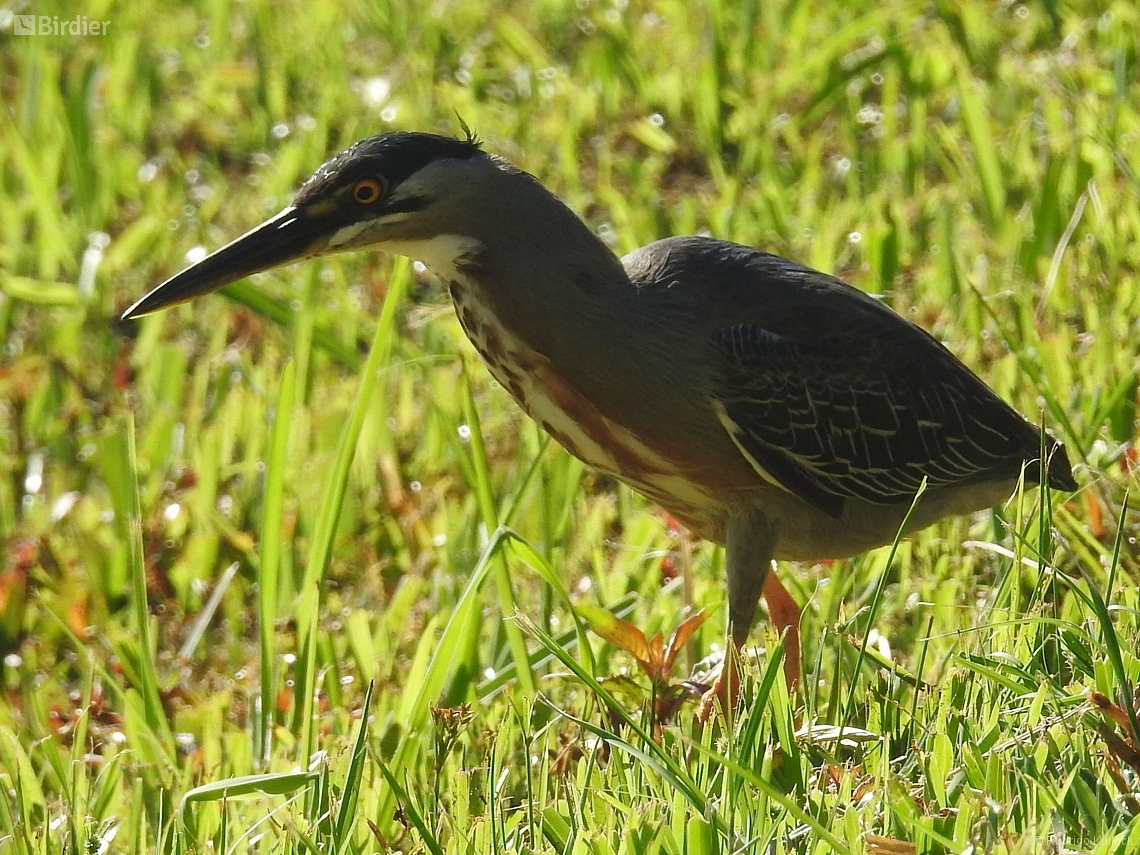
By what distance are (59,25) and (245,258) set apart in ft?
15.3

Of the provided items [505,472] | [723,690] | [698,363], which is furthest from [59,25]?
[723,690]

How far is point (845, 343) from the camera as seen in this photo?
4.03m

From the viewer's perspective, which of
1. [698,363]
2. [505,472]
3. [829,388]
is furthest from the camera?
[505,472]

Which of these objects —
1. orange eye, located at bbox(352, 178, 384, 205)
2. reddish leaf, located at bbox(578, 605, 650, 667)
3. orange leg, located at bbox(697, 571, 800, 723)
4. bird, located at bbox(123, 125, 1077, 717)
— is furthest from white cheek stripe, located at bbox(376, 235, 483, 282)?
orange leg, located at bbox(697, 571, 800, 723)

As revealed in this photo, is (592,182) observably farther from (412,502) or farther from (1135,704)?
(1135,704)

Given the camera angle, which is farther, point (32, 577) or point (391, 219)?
point (32, 577)

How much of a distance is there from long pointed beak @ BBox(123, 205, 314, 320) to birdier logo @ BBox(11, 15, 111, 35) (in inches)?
173

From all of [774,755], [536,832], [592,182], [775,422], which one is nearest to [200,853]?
[536,832]

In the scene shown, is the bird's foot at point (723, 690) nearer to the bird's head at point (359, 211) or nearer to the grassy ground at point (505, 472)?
the grassy ground at point (505, 472)

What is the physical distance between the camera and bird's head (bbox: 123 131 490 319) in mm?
3562

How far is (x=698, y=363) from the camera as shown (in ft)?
12.4

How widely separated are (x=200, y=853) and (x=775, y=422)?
5.24ft

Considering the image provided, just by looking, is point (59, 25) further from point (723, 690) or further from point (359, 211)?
point (723, 690)

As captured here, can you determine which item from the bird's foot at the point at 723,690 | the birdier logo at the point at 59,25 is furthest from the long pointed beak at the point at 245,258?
the birdier logo at the point at 59,25
